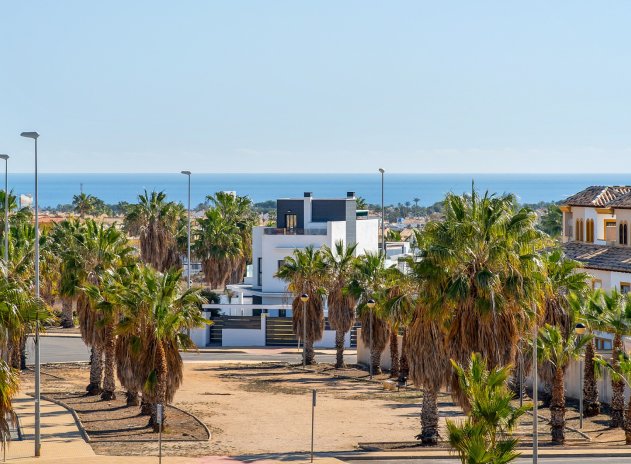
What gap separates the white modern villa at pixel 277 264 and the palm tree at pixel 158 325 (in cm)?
2434

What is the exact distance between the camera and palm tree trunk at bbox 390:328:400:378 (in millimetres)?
60094

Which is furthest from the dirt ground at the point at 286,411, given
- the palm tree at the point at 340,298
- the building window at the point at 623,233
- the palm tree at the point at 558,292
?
the building window at the point at 623,233

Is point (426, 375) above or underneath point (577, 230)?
underneath

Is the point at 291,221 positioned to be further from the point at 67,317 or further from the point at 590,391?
the point at 590,391

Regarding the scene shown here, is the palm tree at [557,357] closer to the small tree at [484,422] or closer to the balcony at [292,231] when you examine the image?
the small tree at [484,422]

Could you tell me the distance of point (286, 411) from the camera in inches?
2020

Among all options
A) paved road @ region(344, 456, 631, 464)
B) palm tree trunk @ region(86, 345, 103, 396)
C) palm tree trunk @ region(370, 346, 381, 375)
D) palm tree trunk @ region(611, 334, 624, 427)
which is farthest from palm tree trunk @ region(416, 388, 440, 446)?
palm tree trunk @ region(370, 346, 381, 375)

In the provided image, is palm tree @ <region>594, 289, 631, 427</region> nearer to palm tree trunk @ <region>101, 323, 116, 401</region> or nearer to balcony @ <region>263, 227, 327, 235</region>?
palm tree trunk @ <region>101, 323, 116, 401</region>

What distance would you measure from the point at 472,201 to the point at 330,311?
25920 mm

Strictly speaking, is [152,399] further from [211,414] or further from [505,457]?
[505,457]

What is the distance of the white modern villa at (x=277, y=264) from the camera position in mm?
76562

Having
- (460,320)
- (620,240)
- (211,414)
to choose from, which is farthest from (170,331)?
(620,240)

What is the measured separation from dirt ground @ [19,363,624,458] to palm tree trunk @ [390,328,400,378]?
1.04 m

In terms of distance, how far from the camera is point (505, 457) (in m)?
28.4
